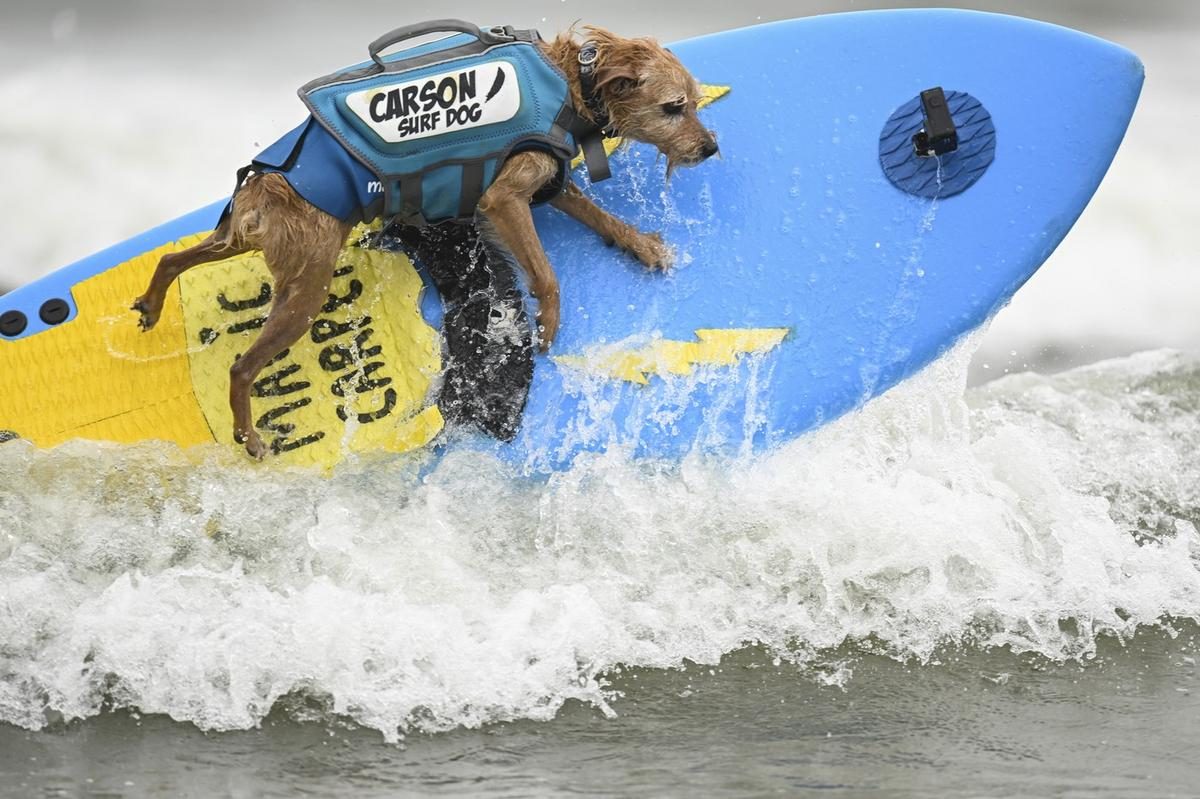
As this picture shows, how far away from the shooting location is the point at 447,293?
3346 millimetres

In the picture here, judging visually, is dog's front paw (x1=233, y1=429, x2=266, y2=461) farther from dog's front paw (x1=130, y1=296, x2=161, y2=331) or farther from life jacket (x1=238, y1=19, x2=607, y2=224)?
life jacket (x1=238, y1=19, x2=607, y2=224)

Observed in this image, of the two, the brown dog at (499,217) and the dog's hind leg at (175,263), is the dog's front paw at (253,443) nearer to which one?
the brown dog at (499,217)

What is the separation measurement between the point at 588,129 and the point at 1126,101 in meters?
1.51

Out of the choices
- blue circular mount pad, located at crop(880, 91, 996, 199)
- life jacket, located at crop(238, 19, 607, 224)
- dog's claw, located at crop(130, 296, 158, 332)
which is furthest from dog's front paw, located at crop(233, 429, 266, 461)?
blue circular mount pad, located at crop(880, 91, 996, 199)

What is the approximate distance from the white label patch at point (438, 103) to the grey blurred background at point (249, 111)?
3.38 m

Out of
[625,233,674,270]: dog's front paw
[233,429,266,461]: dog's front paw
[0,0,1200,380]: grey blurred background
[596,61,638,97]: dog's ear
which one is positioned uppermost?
[0,0,1200,380]: grey blurred background

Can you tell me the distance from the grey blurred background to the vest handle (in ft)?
11.0

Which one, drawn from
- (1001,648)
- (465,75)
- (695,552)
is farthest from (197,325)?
(1001,648)

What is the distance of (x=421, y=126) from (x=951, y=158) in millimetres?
1456

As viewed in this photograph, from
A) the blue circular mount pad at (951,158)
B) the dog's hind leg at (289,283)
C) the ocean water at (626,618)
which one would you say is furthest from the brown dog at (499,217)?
the blue circular mount pad at (951,158)

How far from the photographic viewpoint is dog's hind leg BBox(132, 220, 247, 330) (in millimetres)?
3170

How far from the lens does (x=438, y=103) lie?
9.89 feet

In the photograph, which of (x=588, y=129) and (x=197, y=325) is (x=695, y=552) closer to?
(x=588, y=129)

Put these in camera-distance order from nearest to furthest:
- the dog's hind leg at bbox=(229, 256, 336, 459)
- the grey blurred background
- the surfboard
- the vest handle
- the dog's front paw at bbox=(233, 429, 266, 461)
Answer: the vest handle → the dog's hind leg at bbox=(229, 256, 336, 459) → the dog's front paw at bbox=(233, 429, 266, 461) → the surfboard → the grey blurred background
